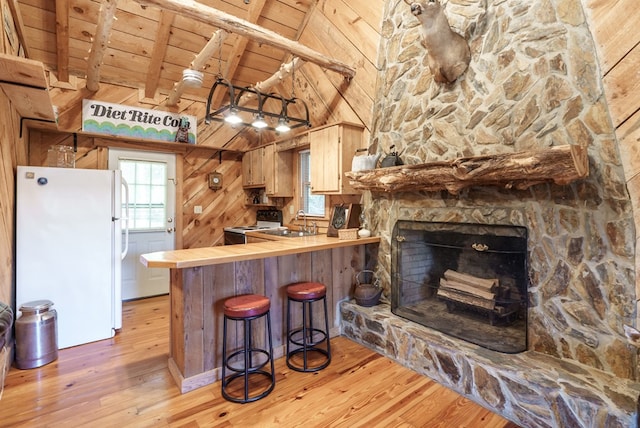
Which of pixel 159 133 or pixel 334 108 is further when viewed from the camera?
pixel 159 133

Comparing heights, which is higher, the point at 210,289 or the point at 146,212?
the point at 146,212

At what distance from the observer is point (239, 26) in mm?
2945

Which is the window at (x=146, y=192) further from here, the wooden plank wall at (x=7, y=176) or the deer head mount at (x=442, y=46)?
the deer head mount at (x=442, y=46)

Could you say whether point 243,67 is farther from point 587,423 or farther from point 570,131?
point 587,423

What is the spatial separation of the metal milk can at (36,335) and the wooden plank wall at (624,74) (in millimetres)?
4293

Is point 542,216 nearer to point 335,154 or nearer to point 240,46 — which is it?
point 335,154

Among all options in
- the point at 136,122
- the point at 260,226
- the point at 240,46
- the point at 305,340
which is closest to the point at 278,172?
the point at 260,226

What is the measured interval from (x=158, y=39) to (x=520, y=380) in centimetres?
483

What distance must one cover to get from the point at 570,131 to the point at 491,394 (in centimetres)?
182

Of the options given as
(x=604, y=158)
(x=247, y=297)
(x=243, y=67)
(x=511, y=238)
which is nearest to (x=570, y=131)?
(x=604, y=158)

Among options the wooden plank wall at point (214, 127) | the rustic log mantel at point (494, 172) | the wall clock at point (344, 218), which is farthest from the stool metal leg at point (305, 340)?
the wooden plank wall at point (214, 127)

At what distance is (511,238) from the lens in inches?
94.8

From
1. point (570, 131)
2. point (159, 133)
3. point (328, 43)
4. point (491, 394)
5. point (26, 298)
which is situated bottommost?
point (491, 394)

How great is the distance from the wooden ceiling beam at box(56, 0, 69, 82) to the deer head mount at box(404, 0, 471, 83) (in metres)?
3.36
